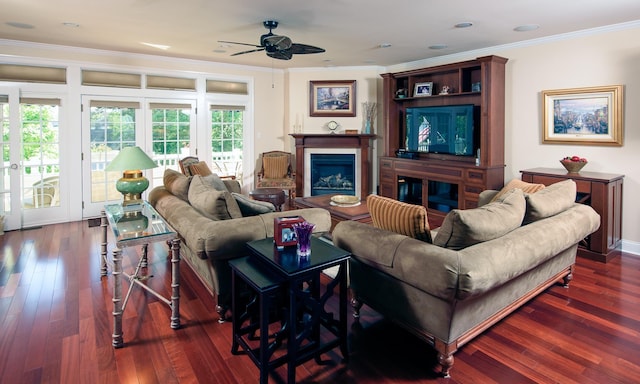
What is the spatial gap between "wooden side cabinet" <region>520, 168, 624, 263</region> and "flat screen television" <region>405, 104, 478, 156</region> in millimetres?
1434

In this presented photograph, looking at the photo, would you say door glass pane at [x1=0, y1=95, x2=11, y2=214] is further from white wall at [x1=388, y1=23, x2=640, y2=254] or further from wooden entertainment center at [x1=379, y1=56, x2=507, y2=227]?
white wall at [x1=388, y1=23, x2=640, y2=254]

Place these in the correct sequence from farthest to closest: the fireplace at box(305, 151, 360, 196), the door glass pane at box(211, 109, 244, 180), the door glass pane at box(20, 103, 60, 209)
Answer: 1. the fireplace at box(305, 151, 360, 196)
2. the door glass pane at box(211, 109, 244, 180)
3. the door glass pane at box(20, 103, 60, 209)

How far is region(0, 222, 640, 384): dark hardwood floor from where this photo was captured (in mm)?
2209

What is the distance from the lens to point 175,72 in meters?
6.56

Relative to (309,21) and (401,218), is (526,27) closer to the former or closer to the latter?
(309,21)

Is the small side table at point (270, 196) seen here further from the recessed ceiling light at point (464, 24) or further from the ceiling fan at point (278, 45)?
the recessed ceiling light at point (464, 24)

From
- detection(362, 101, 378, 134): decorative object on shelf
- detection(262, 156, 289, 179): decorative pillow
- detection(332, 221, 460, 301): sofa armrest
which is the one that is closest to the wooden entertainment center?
detection(362, 101, 378, 134): decorative object on shelf

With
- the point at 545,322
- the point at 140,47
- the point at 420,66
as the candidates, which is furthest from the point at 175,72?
the point at 545,322

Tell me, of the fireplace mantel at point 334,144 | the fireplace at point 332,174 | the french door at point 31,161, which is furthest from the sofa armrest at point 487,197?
the french door at point 31,161

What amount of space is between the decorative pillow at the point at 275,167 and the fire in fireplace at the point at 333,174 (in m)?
0.53

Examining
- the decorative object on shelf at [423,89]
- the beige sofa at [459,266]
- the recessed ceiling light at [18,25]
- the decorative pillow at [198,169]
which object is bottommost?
the beige sofa at [459,266]

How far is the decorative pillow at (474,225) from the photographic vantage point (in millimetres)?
2240

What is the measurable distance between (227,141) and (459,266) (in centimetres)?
596

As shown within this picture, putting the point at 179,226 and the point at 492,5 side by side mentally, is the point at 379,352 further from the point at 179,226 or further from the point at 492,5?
the point at 492,5
